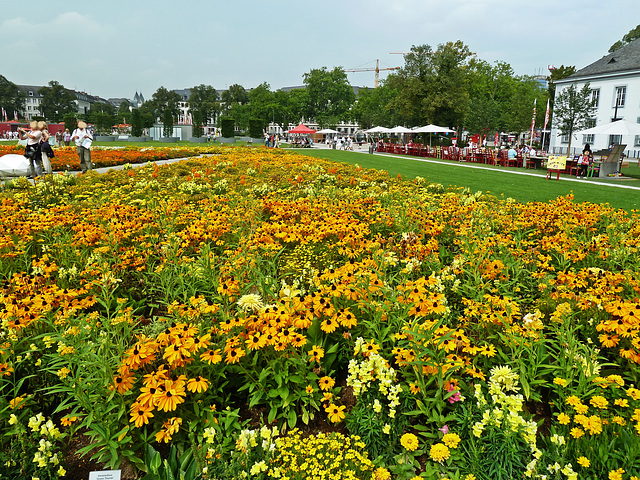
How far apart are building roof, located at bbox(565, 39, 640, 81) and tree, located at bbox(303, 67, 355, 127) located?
184 ft

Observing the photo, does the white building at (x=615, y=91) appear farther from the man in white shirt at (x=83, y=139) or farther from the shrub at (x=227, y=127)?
the man in white shirt at (x=83, y=139)

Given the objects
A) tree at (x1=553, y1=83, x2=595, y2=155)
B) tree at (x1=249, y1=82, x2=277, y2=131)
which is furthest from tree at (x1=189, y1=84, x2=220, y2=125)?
tree at (x1=553, y1=83, x2=595, y2=155)

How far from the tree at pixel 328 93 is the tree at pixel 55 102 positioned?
6526 centimetres

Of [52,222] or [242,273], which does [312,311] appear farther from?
[52,222]

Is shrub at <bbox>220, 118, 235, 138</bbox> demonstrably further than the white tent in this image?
Yes

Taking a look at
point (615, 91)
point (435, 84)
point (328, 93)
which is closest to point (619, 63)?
point (615, 91)

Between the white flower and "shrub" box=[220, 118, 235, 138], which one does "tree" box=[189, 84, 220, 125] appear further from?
the white flower

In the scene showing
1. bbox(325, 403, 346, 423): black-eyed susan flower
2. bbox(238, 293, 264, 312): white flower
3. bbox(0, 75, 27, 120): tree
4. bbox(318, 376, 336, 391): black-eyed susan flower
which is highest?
bbox(0, 75, 27, 120): tree

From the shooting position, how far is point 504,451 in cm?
227

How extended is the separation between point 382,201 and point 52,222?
4.90m

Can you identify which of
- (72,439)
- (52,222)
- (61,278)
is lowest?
(72,439)

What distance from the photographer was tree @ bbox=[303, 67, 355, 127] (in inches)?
3597

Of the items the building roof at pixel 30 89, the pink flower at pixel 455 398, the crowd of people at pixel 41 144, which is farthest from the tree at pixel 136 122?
the building roof at pixel 30 89

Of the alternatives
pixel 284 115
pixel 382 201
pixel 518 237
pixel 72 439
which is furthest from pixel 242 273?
pixel 284 115
